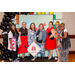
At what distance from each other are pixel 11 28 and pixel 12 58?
1065mm

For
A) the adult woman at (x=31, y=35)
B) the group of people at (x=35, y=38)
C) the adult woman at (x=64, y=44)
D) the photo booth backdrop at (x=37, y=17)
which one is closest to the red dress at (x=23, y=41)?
the group of people at (x=35, y=38)

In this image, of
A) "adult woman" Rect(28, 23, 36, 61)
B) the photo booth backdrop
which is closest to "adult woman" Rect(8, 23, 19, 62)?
"adult woman" Rect(28, 23, 36, 61)

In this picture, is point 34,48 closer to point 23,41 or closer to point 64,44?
point 23,41

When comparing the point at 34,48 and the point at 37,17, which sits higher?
the point at 37,17

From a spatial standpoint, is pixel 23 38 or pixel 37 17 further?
pixel 37 17

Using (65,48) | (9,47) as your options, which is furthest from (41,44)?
(9,47)

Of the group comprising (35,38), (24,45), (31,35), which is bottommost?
(24,45)

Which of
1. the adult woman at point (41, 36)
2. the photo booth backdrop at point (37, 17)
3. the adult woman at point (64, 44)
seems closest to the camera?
the adult woman at point (64, 44)

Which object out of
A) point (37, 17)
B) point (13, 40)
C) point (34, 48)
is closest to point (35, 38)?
point (34, 48)

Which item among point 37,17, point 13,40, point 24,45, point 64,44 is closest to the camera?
point 64,44

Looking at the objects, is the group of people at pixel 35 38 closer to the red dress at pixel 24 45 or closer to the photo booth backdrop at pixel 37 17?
the red dress at pixel 24 45

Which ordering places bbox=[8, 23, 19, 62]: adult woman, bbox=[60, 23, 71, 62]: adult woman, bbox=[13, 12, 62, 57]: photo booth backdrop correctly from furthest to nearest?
bbox=[13, 12, 62, 57]: photo booth backdrop
bbox=[8, 23, 19, 62]: adult woman
bbox=[60, 23, 71, 62]: adult woman

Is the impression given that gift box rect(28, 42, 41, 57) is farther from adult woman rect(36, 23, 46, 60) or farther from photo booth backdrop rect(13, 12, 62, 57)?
photo booth backdrop rect(13, 12, 62, 57)
